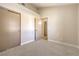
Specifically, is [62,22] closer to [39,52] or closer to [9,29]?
[39,52]

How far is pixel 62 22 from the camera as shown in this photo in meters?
6.02

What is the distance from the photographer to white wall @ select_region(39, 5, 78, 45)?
17.3 feet

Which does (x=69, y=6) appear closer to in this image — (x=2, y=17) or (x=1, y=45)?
(x=2, y=17)

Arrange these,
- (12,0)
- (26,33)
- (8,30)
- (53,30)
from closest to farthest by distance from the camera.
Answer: (12,0) < (8,30) < (26,33) < (53,30)

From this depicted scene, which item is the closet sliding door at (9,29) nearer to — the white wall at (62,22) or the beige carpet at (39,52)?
the beige carpet at (39,52)

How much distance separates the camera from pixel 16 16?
4.88 meters

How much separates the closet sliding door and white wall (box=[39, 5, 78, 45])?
2707 mm

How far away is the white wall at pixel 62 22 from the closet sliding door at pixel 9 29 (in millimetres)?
2707

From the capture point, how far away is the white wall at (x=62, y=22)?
528 centimetres

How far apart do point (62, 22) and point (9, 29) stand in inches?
135

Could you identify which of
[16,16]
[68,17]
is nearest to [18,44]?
[16,16]

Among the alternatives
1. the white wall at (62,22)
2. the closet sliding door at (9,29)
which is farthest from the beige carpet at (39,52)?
the white wall at (62,22)

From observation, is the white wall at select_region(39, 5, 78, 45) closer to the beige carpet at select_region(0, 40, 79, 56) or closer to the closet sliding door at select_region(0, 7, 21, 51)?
the beige carpet at select_region(0, 40, 79, 56)

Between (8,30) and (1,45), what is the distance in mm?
766
